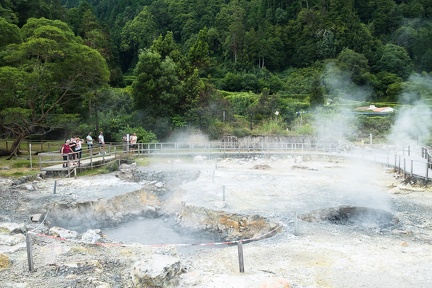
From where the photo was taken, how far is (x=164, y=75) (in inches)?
1074

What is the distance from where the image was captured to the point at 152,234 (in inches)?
521

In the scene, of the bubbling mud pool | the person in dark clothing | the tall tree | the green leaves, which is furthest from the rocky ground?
the tall tree

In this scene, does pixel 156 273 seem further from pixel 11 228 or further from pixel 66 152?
pixel 66 152

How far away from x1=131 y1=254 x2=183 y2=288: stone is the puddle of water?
15.9 feet

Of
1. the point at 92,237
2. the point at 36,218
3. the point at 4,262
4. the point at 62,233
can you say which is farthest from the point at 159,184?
the point at 4,262

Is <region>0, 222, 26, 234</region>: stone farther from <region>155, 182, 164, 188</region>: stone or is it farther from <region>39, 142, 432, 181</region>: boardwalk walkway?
<region>39, 142, 432, 181</region>: boardwalk walkway

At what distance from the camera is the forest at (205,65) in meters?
21.4

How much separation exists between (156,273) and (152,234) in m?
6.09

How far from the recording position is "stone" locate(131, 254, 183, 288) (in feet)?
23.8

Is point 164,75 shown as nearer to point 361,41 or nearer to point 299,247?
point 299,247

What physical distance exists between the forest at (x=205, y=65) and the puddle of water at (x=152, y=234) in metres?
9.23

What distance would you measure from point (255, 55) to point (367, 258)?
55608 millimetres

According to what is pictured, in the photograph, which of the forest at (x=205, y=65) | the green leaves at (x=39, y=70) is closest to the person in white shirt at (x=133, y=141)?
the forest at (x=205, y=65)

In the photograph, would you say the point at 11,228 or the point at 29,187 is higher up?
the point at 29,187
